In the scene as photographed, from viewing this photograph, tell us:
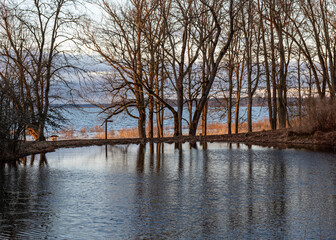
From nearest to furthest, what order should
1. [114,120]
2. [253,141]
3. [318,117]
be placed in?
[318,117] → [253,141] → [114,120]

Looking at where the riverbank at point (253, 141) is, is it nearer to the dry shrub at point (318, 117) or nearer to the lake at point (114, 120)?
the dry shrub at point (318, 117)

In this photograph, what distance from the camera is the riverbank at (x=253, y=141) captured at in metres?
19.6

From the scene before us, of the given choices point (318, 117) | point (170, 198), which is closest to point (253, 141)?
point (318, 117)

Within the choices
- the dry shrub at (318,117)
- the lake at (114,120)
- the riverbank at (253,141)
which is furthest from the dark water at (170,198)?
the dry shrub at (318,117)

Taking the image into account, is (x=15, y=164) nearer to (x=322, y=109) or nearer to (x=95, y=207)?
(x=95, y=207)

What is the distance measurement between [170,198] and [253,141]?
1463cm

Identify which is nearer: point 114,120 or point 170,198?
point 170,198

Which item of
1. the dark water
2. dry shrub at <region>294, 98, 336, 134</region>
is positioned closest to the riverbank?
dry shrub at <region>294, 98, 336, 134</region>

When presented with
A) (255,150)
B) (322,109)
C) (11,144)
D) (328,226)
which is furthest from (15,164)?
(322,109)

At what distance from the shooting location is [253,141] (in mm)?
22875

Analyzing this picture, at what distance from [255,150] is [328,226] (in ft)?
39.0

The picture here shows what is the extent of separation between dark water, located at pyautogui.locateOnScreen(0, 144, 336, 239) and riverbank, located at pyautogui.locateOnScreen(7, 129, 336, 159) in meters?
4.00

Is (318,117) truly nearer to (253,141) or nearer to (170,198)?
(253,141)

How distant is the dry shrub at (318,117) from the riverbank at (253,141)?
36cm
